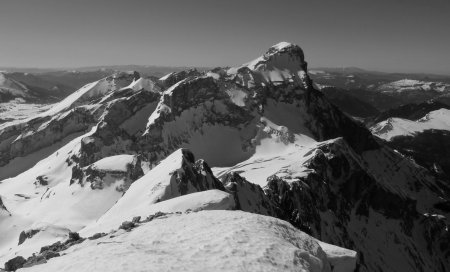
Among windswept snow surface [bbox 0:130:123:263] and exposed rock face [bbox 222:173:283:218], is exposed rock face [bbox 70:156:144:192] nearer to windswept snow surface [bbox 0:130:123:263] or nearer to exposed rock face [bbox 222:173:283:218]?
windswept snow surface [bbox 0:130:123:263]

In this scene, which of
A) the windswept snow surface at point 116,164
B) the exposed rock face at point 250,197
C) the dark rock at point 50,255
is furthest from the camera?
the windswept snow surface at point 116,164

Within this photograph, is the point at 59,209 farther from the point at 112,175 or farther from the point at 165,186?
the point at 165,186

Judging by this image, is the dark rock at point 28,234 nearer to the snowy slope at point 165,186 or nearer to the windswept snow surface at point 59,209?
the windswept snow surface at point 59,209

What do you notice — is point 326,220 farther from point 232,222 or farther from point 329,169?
point 232,222

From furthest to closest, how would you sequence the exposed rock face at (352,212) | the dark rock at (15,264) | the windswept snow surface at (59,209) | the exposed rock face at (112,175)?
1. the exposed rock face at (112,175)
2. the exposed rock face at (352,212)
3. the windswept snow surface at (59,209)
4. the dark rock at (15,264)

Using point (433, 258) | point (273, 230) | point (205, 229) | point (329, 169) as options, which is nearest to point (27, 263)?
point (205, 229)

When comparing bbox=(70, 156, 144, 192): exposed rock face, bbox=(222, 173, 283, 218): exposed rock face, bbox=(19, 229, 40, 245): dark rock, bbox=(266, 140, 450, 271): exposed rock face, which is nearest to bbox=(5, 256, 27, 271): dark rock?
bbox=(222, 173, 283, 218): exposed rock face

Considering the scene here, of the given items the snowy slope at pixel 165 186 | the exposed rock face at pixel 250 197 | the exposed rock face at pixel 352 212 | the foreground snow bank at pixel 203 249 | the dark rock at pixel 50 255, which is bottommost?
the exposed rock face at pixel 352 212

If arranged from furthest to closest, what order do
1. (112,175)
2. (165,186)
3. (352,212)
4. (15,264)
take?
(352,212), (112,175), (165,186), (15,264)

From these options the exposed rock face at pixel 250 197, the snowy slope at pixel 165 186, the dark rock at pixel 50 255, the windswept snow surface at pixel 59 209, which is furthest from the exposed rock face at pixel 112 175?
the dark rock at pixel 50 255

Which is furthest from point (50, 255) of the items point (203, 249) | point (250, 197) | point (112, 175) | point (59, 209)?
point (59, 209)
